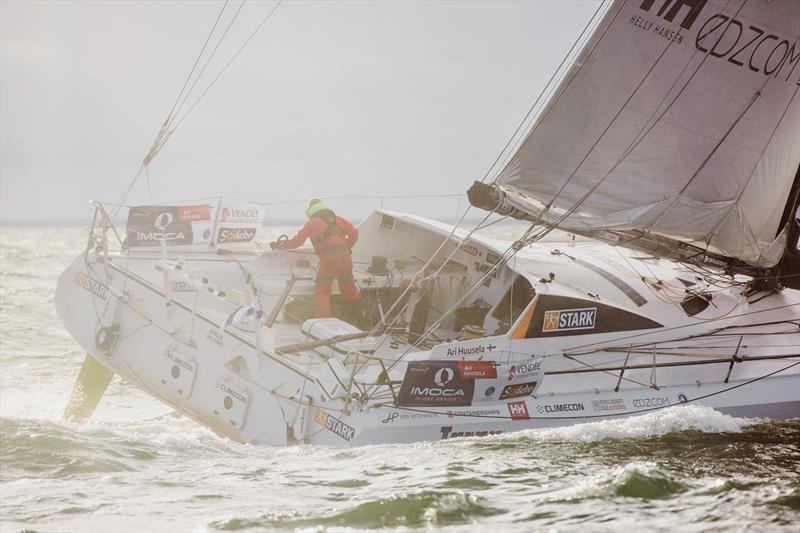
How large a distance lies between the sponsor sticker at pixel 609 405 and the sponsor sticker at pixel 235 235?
4.79 metres

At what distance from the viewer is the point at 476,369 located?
795 centimetres

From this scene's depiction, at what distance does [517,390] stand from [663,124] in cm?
306

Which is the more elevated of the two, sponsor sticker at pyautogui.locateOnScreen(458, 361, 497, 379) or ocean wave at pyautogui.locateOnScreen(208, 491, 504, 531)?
sponsor sticker at pyautogui.locateOnScreen(458, 361, 497, 379)

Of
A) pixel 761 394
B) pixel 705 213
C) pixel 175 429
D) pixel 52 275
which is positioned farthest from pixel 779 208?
pixel 52 275

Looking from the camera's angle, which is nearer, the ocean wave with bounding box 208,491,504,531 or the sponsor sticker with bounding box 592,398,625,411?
the ocean wave with bounding box 208,491,504,531

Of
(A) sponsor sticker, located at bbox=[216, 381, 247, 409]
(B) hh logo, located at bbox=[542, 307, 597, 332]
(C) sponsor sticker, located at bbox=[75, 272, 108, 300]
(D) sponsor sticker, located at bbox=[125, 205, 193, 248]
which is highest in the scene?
(D) sponsor sticker, located at bbox=[125, 205, 193, 248]

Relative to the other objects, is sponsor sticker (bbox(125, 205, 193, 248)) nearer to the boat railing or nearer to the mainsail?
the boat railing

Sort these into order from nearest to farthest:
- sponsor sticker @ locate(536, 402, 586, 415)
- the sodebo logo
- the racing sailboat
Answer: the racing sailboat < sponsor sticker @ locate(536, 402, 586, 415) < the sodebo logo

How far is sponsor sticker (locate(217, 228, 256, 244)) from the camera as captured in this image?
10.9 m

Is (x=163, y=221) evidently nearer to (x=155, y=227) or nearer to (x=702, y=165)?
(x=155, y=227)

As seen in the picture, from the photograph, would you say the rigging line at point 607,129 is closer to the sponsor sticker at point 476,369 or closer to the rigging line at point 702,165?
the rigging line at point 702,165

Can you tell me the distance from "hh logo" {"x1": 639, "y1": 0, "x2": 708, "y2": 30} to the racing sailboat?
0.05 feet

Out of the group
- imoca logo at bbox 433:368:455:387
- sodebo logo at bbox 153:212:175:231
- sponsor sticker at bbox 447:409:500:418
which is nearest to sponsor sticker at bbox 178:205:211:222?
sodebo logo at bbox 153:212:175:231

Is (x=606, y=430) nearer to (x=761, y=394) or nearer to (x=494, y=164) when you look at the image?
→ (x=761, y=394)
